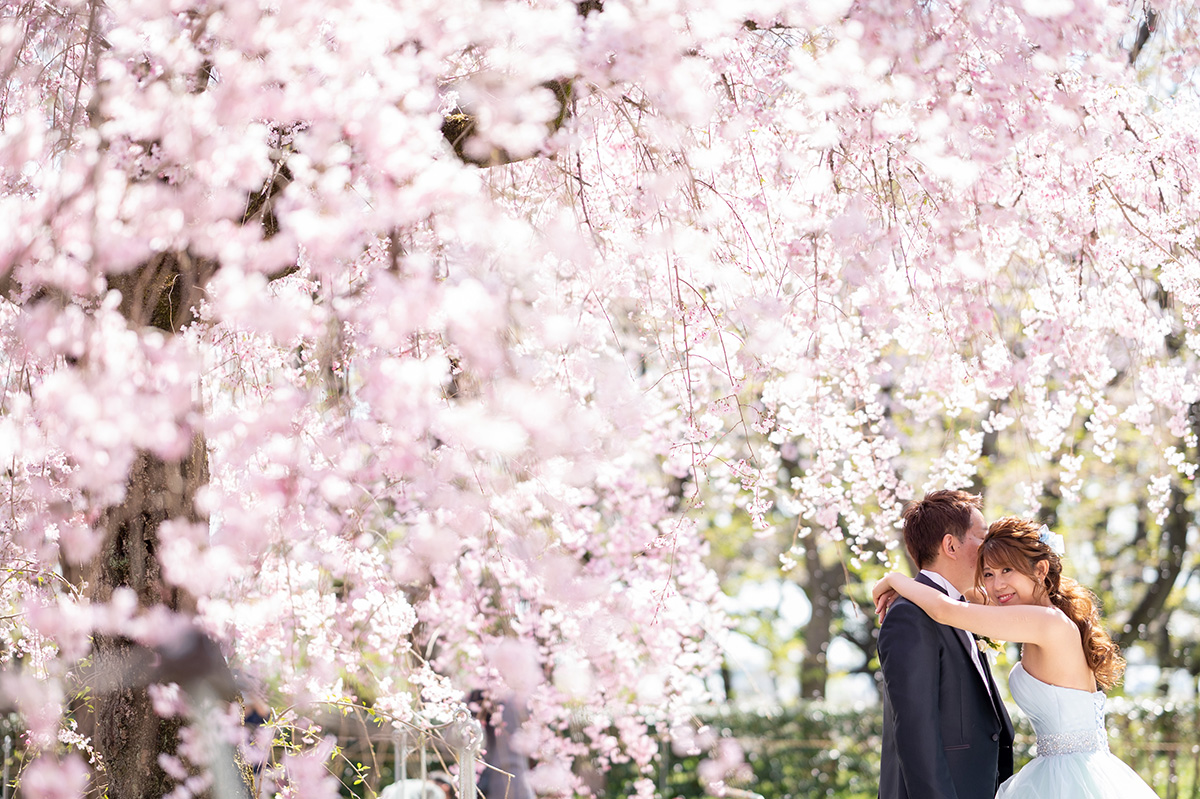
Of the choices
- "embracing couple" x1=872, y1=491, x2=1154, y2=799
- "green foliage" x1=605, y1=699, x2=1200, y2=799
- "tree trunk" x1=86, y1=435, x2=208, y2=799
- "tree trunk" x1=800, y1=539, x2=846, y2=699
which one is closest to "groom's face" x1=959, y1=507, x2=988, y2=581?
"embracing couple" x1=872, y1=491, x2=1154, y2=799

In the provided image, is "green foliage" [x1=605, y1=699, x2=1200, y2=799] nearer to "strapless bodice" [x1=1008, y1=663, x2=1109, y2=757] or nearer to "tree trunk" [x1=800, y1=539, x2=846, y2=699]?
"tree trunk" [x1=800, y1=539, x2=846, y2=699]

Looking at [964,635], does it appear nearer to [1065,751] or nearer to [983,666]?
[983,666]

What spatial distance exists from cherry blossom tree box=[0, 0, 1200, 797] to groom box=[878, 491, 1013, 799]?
628 mm

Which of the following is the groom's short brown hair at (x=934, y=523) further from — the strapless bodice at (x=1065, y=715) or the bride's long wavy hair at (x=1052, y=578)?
the strapless bodice at (x=1065, y=715)

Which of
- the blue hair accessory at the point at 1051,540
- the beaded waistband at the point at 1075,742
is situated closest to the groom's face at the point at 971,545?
the blue hair accessory at the point at 1051,540

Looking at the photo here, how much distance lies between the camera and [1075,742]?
3.13 metres

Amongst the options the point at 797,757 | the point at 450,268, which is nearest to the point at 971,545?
the point at 450,268

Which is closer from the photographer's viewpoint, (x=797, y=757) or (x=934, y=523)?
(x=934, y=523)

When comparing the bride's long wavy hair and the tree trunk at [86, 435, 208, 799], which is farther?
the tree trunk at [86, 435, 208, 799]

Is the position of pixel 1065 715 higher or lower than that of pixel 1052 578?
lower

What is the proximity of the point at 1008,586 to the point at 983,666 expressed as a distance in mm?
236

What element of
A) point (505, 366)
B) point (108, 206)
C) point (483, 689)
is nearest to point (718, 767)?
point (483, 689)

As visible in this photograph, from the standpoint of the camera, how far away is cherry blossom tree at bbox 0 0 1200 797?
2.23 m

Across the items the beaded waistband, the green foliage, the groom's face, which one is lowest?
the green foliage
